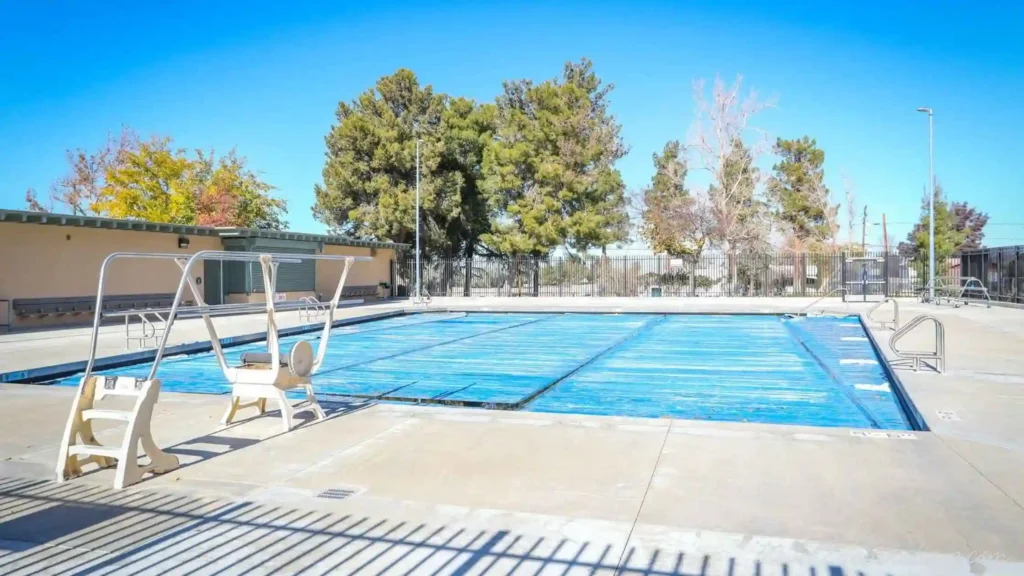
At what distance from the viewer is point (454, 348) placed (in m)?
14.8

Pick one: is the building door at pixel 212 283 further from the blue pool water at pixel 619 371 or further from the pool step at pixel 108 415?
the pool step at pixel 108 415

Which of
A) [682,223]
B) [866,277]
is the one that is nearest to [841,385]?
[866,277]

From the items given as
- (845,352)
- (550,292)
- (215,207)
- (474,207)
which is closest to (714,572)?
(845,352)

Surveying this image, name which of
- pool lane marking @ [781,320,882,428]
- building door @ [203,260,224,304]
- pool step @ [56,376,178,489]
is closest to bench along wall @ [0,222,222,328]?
building door @ [203,260,224,304]

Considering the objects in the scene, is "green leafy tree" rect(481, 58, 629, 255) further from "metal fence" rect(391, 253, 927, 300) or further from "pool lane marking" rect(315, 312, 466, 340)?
"pool lane marking" rect(315, 312, 466, 340)

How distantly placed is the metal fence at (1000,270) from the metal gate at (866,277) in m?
3.24

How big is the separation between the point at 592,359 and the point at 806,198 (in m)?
38.4

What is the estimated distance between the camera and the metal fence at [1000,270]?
24438 millimetres

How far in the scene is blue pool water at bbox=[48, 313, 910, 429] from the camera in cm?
862

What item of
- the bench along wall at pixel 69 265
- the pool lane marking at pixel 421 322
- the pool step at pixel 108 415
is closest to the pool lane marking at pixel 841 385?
the pool step at pixel 108 415

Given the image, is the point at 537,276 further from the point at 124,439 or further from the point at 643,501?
the point at 643,501

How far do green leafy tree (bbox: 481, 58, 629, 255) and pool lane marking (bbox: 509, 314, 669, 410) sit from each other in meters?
16.3

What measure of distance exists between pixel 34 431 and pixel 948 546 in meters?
7.20

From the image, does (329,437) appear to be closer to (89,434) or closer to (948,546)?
(89,434)
